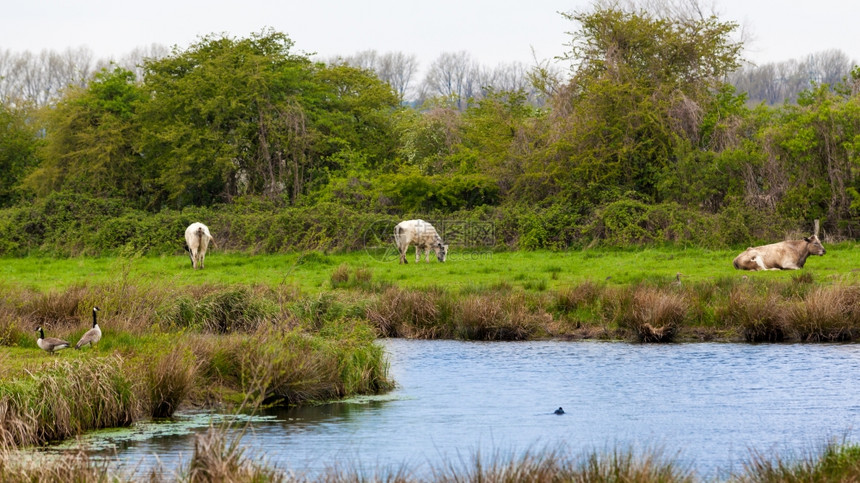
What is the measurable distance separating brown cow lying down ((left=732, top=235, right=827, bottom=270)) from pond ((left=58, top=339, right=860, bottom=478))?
8.30m

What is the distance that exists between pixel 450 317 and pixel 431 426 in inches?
338

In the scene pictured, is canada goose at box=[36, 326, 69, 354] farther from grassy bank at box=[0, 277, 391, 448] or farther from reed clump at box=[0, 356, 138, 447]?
reed clump at box=[0, 356, 138, 447]

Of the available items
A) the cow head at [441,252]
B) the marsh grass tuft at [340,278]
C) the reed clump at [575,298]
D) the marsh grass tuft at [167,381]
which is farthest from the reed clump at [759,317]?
the cow head at [441,252]

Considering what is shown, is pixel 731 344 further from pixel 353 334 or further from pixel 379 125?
pixel 379 125

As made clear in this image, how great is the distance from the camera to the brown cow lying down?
27.0m

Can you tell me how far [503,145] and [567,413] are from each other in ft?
91.3

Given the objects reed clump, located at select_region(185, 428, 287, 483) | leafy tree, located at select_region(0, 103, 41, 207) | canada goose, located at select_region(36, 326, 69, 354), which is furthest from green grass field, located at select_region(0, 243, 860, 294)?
leafy tree, located at select_region(0, 103, 41, 207)

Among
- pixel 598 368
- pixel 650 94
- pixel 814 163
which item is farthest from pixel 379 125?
pixel 598 368

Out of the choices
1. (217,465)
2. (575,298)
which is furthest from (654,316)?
(217,465)

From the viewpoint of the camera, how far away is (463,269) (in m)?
29.2

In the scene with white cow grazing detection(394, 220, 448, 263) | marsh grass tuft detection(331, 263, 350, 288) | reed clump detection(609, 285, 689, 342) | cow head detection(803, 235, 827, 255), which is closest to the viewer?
reed clump detection(609, 285, 689, 342)

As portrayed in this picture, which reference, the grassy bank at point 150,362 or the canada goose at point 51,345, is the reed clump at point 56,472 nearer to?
the grassy bank at point 150,362

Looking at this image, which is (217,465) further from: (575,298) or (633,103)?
(633,103)

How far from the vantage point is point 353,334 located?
52.3 ft
